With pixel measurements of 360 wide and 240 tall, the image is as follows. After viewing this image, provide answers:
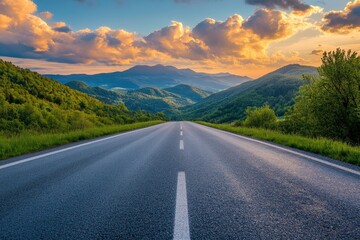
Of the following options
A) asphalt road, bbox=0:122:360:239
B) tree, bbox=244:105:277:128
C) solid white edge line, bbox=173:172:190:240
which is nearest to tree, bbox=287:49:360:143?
asphalt road, bbox=0:122:360:239

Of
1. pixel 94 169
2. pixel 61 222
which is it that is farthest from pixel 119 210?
pixel 94 169

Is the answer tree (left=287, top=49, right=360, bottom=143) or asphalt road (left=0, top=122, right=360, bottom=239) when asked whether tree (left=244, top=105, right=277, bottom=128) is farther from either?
asphalt road (left=0, top=122, right=360, bottom=239)

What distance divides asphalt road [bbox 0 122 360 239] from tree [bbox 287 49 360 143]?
549 inches

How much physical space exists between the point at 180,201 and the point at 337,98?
18705 millimetres

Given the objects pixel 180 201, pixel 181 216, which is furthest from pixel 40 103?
pixel 181 216

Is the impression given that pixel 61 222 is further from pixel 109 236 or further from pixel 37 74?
pixel 37 74

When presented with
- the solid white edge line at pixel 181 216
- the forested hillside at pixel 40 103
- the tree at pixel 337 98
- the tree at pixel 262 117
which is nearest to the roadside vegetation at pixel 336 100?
the tree at pixel 337 98

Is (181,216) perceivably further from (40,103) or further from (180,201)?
(40,103)

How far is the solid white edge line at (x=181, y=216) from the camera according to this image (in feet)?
8.09

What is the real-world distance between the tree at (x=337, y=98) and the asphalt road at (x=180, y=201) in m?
13.9

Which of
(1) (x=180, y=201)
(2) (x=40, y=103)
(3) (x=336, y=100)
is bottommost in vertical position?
(1) (x=180, y=201)

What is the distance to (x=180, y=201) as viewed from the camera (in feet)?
11.4

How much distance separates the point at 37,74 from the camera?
97812mm

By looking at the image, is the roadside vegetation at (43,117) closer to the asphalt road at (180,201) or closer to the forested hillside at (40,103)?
the forested hillside at (40,103)
